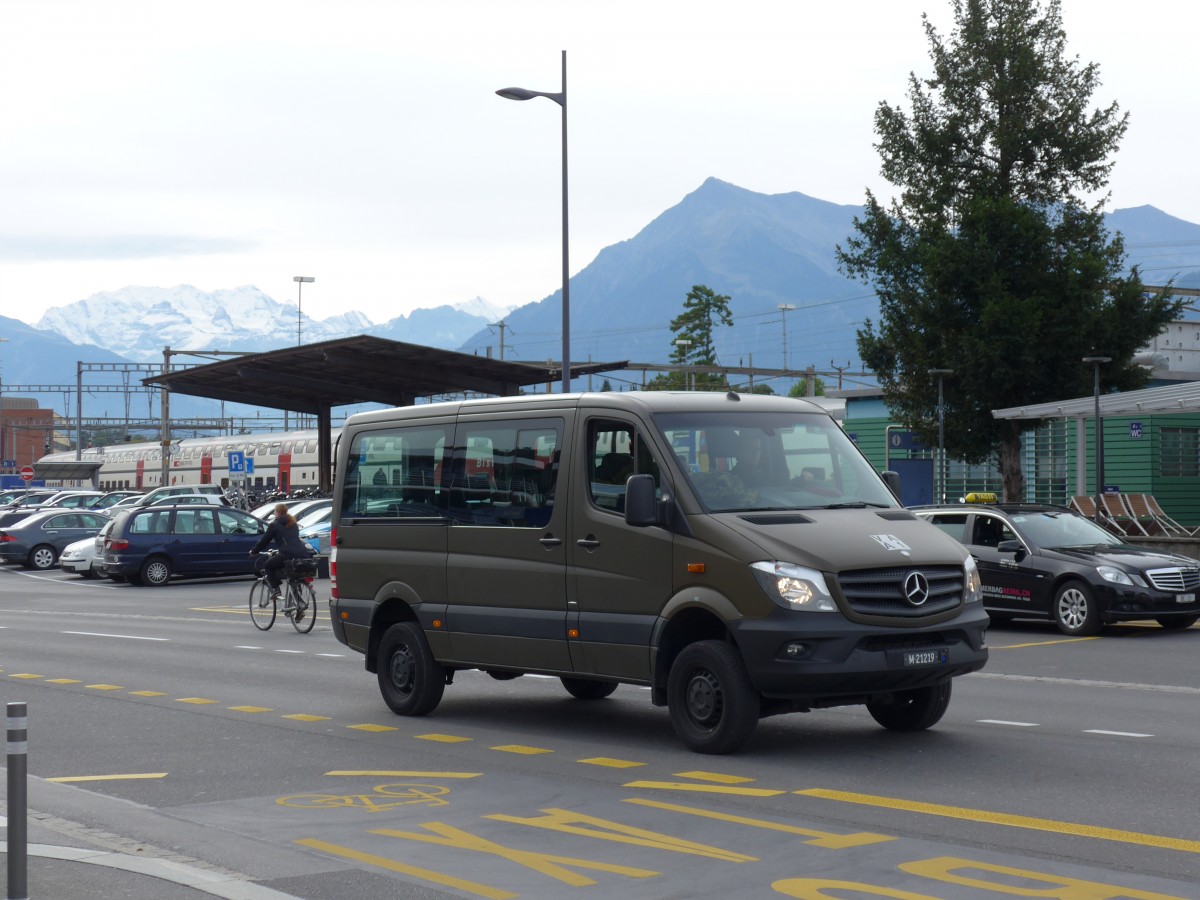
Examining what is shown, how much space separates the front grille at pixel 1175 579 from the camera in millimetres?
18875

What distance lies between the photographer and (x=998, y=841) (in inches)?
291

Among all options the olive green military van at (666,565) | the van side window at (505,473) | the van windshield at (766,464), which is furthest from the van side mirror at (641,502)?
the van side window at (505,473)

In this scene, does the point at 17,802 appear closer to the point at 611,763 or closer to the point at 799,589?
the point at 611,763

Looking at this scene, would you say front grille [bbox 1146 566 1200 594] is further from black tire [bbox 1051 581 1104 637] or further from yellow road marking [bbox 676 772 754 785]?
yellow road marking [bbox 676 772 754 785]

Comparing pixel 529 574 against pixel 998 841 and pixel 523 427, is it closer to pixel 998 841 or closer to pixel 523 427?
pixel 523 427

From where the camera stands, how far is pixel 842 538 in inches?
393

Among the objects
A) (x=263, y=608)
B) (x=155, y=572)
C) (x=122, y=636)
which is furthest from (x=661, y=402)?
(x=155, y=572)

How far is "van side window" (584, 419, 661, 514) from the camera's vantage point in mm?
10805

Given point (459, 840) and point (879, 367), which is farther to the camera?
point (879, 367)

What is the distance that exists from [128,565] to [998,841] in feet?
95.7

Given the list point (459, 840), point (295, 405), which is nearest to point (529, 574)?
point (459, 840)

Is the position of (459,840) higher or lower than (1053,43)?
lower

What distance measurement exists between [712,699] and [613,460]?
6.00 ft

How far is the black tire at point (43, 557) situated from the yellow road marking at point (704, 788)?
122 ft
